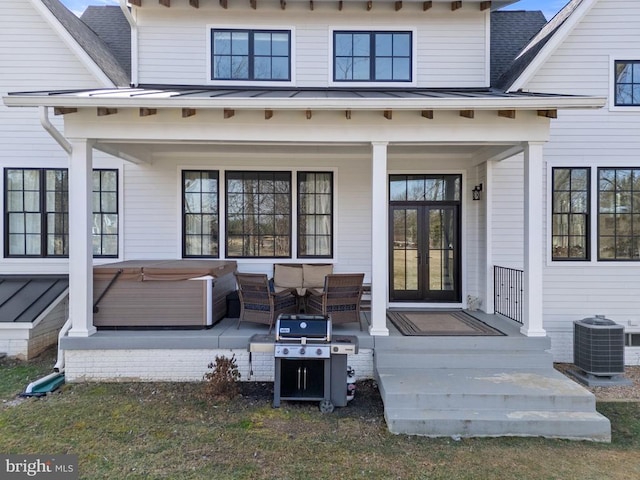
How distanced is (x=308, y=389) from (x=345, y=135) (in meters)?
3.21

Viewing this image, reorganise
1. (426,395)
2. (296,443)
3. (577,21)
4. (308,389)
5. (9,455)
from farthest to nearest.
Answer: (577,21) < (308,389) < (426,395) < (296,443) < (9,455)

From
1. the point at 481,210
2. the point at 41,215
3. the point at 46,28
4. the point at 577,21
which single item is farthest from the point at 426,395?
the point at 46,28

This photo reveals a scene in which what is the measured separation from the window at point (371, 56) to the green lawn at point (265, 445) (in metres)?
5.54

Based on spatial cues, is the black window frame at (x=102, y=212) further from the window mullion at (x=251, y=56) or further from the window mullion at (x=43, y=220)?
the window mullion at (x=251, y=56)

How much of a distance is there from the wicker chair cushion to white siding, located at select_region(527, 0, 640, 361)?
3740 mm

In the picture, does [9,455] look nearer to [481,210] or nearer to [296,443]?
[296,443]

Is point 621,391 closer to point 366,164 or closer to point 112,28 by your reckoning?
point 366,164

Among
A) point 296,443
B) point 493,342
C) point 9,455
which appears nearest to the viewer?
point 9,455

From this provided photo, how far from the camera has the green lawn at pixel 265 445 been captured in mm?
3408

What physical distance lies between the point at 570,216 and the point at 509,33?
435 cm

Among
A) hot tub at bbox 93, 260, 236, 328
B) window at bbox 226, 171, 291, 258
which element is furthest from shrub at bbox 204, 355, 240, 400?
window at bbox 226, 171, 291, 258

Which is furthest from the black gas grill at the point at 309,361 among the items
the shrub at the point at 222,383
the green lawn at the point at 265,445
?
the shrub at the point at 222,383

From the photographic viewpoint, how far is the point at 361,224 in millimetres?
7312

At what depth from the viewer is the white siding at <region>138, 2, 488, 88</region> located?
720cm
